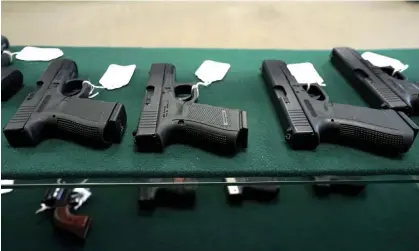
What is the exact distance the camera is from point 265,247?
1169 mm

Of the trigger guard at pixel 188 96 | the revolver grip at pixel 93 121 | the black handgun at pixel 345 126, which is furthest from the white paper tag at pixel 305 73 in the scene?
→ the revolver grip at pixel 93 121

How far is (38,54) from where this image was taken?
4.00ft

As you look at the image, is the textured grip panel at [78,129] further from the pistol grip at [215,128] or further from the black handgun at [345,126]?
the black handgun at [345,126]

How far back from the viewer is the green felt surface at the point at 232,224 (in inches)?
45.9

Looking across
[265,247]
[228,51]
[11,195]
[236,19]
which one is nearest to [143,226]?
[265,247]

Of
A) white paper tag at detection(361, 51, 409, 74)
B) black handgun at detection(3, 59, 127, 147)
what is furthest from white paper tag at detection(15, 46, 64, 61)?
white paper tag at detection(361, 51, 409, 74)

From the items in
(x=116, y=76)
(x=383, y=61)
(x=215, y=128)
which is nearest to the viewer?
(x=215, y=128)

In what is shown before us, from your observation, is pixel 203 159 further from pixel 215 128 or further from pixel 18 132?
pixel 18 132

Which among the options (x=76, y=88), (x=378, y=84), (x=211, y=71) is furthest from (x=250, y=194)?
(x=76, y=88)

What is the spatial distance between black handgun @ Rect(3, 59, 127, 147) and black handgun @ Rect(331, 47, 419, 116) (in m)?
0.64

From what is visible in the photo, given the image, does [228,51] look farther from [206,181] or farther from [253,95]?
[206,181]

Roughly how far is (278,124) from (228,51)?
0.50 meters

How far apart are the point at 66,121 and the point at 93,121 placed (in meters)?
0.07

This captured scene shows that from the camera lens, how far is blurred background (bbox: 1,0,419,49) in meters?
1.80
